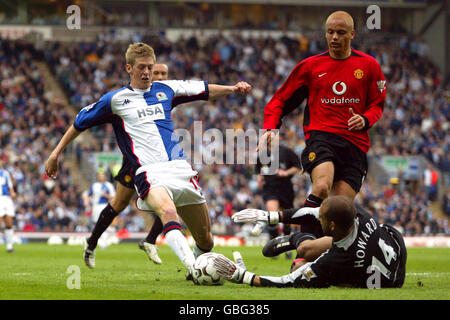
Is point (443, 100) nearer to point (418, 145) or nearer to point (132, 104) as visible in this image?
point (418, 145)

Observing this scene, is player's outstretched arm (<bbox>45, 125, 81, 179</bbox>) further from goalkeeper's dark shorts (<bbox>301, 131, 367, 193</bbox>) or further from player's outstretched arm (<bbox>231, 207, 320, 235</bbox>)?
goalkeeper's dark shorts (<bbox>301, 131, 367, 193</bbox>)

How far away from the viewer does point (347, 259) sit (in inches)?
263

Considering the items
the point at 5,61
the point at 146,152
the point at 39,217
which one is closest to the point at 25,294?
the point at 146,152

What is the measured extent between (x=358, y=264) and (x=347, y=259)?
0.13 m

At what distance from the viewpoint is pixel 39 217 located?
2636cm

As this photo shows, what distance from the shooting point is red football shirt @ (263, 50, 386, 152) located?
8.22m

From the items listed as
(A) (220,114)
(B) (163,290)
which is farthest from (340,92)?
(A) (220,114)

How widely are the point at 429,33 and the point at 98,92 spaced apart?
1827 cm

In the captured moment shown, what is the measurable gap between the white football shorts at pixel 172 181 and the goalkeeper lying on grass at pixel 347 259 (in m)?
0.83

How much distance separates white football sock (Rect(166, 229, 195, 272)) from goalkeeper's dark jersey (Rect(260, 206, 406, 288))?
68cm

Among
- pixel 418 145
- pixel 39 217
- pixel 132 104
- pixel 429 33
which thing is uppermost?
pixel 429 33

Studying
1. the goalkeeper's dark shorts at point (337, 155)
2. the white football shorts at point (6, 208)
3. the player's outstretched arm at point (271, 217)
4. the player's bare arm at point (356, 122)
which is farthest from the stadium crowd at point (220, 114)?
the player's outstretched arm at point (271, 217)
